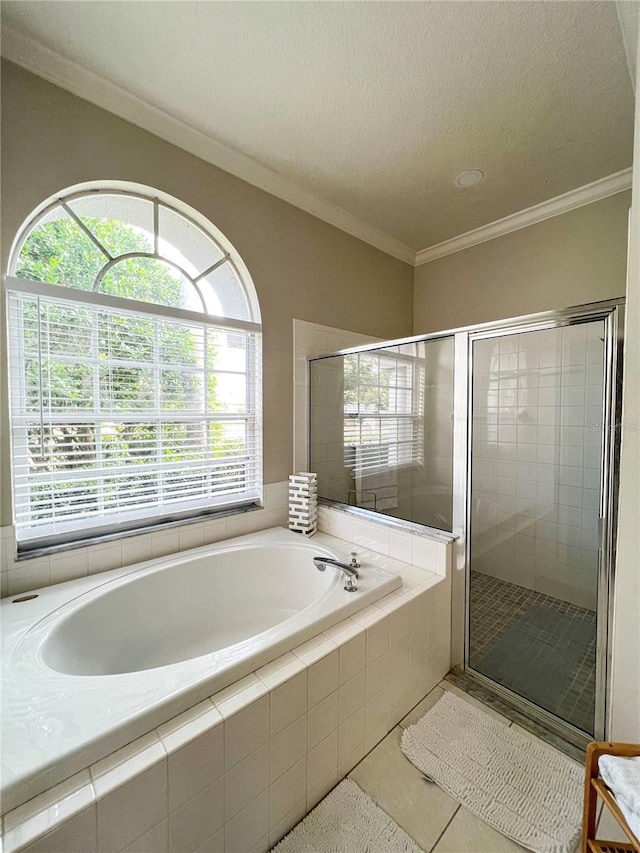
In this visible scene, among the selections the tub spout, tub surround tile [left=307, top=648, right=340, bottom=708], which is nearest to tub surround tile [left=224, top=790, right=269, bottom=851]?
tub surround tile [left=307, top=648, right=340, bottom=708]

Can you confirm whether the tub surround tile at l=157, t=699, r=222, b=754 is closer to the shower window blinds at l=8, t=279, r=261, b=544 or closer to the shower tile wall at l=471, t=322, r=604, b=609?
the shower window blinds at l=8, t=279, r=261, b=544

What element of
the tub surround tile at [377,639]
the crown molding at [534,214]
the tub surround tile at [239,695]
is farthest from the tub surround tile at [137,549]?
the crown molding at [534,214]

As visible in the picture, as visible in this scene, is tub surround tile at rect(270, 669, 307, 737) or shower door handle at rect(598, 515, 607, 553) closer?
tub surround tile at rect(270, 669, 307, 737)

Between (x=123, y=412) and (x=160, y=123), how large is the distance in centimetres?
147

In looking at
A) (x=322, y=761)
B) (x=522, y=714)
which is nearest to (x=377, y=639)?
(x=322, y=761)

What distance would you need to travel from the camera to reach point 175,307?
1.94 metres

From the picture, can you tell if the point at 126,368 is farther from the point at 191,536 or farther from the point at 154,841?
the point at 154,841

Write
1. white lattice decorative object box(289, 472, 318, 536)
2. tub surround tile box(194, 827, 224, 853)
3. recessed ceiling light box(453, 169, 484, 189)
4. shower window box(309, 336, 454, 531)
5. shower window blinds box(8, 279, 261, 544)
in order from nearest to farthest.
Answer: tub surround tile box(194, 827, 224, 853) < shower window blinds box(8, 279, 261, 544) < recessed ceiling light box(453, 169, 484, 189) < shower window box(309, 336, 454, 531) < white lattice decorative object box(289, 472, 318, 536)

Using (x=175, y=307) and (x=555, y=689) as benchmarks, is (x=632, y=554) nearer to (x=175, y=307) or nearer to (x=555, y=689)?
(x=555, y=689)

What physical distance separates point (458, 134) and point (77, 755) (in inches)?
110

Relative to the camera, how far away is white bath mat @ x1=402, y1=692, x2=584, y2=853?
1119 mm

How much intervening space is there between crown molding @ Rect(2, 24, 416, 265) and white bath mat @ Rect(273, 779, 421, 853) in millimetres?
2944

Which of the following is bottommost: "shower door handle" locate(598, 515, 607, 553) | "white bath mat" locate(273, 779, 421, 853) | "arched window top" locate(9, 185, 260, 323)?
"white bath mat" locate(273, 779, 421, 853)

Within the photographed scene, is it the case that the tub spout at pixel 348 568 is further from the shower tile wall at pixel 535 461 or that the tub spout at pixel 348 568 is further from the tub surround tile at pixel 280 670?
the shower tile wall at pixel 535 461
